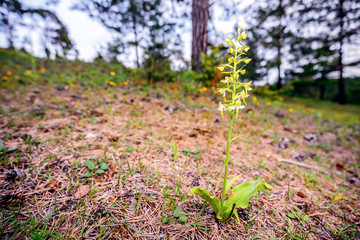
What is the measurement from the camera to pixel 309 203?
1.51 meters

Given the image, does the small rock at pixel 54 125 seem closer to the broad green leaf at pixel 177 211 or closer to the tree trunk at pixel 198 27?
the broad green leaf at pixel 177 211

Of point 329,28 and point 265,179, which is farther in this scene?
point 329,28

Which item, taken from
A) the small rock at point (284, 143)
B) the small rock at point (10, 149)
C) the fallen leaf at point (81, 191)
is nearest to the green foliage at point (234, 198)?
the fallen leaf at point (81, 191)

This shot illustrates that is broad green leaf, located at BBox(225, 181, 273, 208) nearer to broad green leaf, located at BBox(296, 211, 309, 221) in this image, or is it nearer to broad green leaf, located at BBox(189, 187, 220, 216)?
broad green leaf, located at BBox(189, 187, 220, 216)

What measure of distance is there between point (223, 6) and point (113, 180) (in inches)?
256

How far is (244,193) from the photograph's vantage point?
1.18 metres

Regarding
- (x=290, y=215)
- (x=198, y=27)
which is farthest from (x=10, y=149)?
(x=198, y=27)

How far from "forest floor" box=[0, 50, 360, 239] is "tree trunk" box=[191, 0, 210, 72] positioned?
9.41 ft

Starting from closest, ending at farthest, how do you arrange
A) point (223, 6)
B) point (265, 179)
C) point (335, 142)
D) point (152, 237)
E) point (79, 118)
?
point (152, 237) < point (265, 179) < point (79, 118) < point (335, 142) < point (223, 6)

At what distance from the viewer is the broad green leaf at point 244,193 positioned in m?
1.15

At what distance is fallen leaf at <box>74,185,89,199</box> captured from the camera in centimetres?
120

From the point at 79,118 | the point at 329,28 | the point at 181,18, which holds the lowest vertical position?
the point at 79,118

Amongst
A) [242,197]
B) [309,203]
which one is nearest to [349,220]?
[309,203]

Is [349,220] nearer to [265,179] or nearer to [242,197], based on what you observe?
[265,179]
